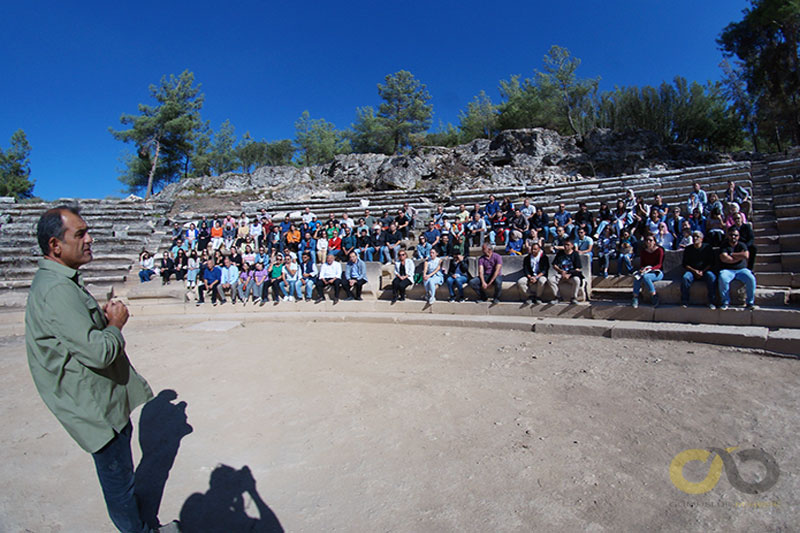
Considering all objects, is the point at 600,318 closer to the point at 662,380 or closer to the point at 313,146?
the point at 662,380

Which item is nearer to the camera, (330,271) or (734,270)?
(734,270)

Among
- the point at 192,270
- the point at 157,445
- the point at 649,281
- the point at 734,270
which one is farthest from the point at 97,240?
the point at 734,270

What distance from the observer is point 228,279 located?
10648 mm

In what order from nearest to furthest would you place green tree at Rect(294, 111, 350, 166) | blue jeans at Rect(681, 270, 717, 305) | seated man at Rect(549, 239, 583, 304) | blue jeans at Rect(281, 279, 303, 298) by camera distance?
blue jeans at Rect(681, 270, 717, 305)
seated man at Rect(549, 239, 583, 304)
blue jeans at Rect(281, 279, 303, 298)
green tree at Rect(294, 111, 350, 166)

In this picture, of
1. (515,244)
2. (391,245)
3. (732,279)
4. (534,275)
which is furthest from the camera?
(391,245)

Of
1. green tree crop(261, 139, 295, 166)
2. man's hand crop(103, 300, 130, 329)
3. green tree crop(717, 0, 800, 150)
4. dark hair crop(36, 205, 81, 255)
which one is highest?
green tree crop(261, 139, 295, 166)

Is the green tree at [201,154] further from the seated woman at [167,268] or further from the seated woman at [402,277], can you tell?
the seated woman at [402,277]

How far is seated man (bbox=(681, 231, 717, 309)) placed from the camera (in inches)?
237

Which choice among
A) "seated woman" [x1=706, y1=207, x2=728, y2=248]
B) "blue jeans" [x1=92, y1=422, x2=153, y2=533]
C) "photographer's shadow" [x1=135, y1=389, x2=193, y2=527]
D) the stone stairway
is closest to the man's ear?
"blue jeans" [x1=92, y1=422, x2=153, y2=533]

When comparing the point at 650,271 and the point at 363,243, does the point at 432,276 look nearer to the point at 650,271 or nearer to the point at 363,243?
the point at 363,243

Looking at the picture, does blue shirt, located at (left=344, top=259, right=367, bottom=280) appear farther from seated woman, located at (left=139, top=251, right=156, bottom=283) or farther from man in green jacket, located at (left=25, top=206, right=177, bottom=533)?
man in green jacket, located at (left=25, top=206, right=177, bottom=533)

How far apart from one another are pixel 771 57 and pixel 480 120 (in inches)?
851

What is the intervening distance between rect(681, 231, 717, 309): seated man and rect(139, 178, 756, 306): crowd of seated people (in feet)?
0.12

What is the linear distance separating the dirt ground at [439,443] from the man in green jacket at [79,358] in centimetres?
81
